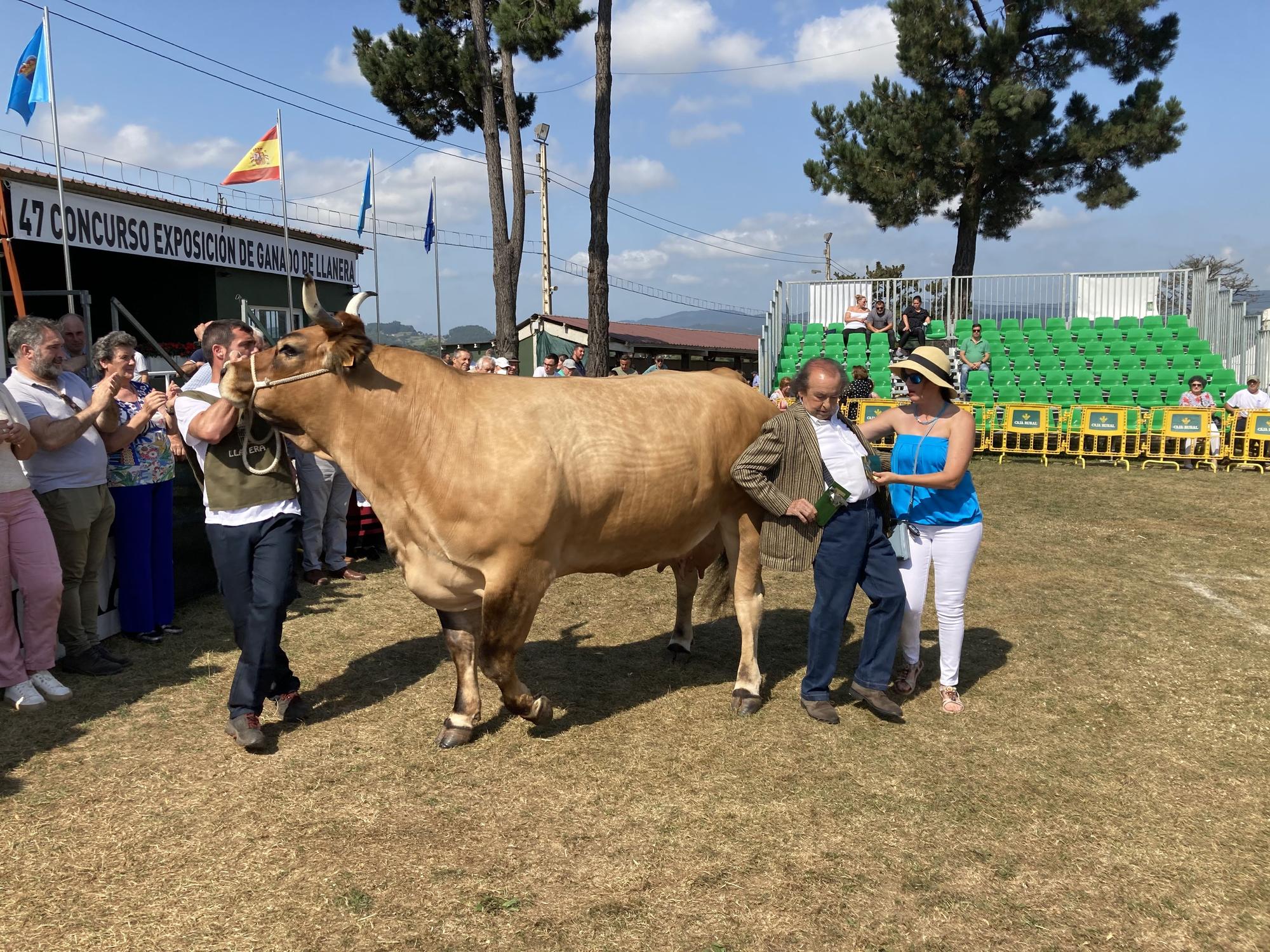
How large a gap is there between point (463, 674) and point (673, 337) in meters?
37.8

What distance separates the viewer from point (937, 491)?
5039 mm

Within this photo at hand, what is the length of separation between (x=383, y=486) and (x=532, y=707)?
1.35 metres

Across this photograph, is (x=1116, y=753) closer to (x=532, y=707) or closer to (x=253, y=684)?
(x=532, y=707)

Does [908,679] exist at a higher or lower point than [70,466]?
lower

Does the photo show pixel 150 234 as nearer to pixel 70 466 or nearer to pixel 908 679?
pixel 70 466

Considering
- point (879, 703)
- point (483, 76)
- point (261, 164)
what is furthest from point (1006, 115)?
point (879, 703)

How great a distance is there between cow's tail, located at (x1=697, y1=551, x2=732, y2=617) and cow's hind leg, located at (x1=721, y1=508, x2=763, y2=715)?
460mm

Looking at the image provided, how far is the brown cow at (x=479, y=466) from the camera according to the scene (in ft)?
14.0

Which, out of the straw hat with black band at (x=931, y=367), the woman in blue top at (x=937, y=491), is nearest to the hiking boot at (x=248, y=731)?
the woman in blue top at (x=937, y=491)

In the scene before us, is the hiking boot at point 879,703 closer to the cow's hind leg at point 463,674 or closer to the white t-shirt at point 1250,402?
the cow's hind leg at point 463,674

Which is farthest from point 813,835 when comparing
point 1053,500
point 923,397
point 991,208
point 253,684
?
point 991,208

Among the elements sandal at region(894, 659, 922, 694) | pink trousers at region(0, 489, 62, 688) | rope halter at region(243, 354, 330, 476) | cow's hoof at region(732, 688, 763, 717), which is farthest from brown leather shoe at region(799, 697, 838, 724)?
pink trousers at region(0, 489, 62, 688)

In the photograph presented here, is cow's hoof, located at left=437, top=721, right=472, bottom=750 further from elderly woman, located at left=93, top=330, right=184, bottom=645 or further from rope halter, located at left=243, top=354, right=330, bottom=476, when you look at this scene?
elderly woman, located at left=93, top=330, right=184, bottom=645

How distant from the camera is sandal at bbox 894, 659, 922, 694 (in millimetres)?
5352
